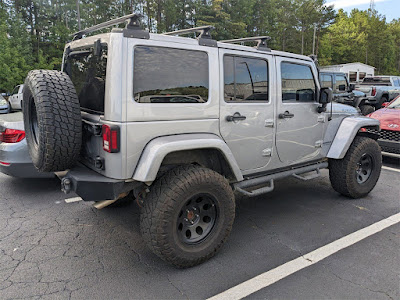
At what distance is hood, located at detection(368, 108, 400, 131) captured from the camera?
6.54m

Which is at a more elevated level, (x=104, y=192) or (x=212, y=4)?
(x=212, y=4)

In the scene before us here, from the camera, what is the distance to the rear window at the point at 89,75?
278 centimetres

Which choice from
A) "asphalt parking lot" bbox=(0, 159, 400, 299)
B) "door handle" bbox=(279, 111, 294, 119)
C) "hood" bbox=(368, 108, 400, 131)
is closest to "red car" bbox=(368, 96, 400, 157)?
"hood" bbox=(368, 108, 400, 131)

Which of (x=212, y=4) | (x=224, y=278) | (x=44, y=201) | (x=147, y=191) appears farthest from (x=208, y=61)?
(x=212, y=4)

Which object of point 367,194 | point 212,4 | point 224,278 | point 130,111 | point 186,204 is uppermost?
point 212,4

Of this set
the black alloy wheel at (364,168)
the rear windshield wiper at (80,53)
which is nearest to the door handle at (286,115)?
the black alloy wheel at (364,168)

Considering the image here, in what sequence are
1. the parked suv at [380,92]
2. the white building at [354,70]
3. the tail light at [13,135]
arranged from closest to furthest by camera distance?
1. the tail light at [13,135]
2. the parked suv at [380,92]
3. the white building at [354,70]

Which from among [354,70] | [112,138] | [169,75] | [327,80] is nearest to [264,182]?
[169,75]

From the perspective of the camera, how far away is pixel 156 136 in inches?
108

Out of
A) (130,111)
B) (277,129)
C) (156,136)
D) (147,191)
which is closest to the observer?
(130,111)

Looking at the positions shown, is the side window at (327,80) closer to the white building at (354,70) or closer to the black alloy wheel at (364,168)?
the black alloy wheel at (364,168)

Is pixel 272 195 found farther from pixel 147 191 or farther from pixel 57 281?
pixel 57 281

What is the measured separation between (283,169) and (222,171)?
101cm

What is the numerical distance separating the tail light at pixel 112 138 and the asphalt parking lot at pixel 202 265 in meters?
1.16
